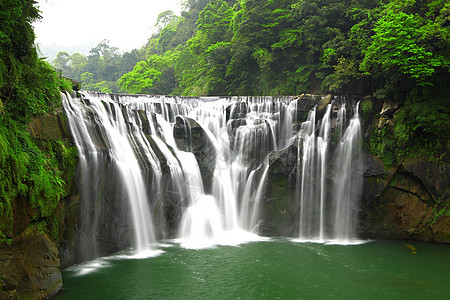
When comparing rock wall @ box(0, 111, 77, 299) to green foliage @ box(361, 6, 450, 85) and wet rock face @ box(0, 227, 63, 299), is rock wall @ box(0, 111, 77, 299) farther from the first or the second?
green foliage @ box(361, 6, 450, 85)

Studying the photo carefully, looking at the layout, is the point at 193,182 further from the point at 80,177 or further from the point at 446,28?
the point at 446,28

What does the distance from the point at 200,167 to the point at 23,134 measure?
8804mm

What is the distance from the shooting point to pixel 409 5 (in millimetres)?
14695

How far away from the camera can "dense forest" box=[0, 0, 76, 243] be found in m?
7.00

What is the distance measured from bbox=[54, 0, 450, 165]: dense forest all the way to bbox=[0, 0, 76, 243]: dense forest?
43.8ft

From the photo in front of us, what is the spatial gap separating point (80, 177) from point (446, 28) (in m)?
15.4

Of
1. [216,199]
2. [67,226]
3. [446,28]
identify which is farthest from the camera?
[216,199]

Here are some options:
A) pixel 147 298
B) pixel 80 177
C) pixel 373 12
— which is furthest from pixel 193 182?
pixel 373 12

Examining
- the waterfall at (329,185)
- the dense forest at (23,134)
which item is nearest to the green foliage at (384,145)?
the waterfall at (329,185)

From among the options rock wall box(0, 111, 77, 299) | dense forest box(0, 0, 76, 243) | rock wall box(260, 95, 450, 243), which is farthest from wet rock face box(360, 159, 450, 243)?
dense forest box(0, 0, 76, 243)

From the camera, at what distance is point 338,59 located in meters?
18.8

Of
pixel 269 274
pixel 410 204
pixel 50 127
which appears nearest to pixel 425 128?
pixel 410 204

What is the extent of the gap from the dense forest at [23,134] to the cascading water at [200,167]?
1.69m

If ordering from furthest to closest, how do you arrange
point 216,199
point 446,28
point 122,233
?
point 216,199 < point 446,28 < point 122,233
